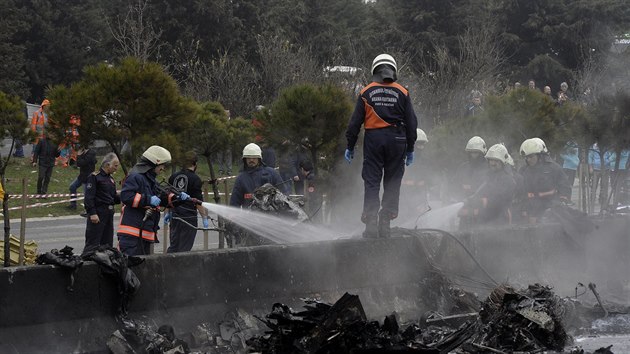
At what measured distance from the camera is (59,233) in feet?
62.1

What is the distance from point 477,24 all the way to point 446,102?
13552 millimetres

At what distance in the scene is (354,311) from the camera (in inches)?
324

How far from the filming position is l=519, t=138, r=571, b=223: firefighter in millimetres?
13664

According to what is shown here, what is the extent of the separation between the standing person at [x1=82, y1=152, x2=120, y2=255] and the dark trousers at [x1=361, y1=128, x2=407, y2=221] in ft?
12.4

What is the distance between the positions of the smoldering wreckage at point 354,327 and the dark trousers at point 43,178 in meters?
13.8

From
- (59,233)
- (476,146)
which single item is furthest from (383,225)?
(59,233)

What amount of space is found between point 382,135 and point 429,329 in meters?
2.10

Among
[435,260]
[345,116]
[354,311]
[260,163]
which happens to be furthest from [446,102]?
[354,311]

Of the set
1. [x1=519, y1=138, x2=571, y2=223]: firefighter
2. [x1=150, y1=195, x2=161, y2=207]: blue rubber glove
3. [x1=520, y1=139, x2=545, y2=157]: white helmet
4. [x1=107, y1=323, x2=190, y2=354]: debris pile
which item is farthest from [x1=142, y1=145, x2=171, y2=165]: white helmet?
[x1=520, y1=139, x2=545, y2=157]: white helmet

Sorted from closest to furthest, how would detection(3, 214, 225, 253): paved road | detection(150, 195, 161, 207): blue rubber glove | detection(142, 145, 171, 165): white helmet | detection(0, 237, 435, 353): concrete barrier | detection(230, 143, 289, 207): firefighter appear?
detection(0, 237, 435, 353): concrete barrier, detection(150, 195, 161, 207): blue rubber glove, detection(142, 145, 171, 165): white helmet, detection(230, 143, 289, 207): firefighter, detection(3, 214, 225, 253): paved road

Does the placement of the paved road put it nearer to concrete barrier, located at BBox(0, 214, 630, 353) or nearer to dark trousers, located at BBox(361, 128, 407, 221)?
concrete barrier, located at BBox(0, 214, 630, 353)

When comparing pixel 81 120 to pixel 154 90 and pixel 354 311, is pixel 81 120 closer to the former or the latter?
pixel 154 90

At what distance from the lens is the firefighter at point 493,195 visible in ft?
42.6

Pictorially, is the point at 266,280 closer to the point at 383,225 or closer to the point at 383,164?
the point at 383,225
